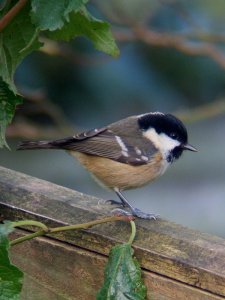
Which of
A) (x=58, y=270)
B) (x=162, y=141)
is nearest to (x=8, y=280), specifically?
(x=58, y=270)

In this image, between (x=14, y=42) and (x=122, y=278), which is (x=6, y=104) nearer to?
(x=14, y=42)

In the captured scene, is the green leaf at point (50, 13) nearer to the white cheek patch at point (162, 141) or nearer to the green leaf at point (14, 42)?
the green leaf at point (14, 42)

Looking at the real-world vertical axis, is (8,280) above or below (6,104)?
below

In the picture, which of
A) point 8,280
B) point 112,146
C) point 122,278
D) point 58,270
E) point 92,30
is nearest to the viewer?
point 8,280

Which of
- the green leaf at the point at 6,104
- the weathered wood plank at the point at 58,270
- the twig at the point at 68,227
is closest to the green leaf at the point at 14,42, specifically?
the green leaf at the point at 6,104

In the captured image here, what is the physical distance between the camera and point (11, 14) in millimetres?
1922

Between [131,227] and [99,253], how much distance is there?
0.10 m

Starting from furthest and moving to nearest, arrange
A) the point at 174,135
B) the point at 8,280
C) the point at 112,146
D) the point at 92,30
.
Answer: the point at 112,146, the point at 174,135, the point at 92,30, the point at 8,280

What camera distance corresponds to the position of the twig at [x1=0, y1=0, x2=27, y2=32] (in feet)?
6.25

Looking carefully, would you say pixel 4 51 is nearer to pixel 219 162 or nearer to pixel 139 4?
Result: pixel 139 4

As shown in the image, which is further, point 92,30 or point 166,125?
point 166,125

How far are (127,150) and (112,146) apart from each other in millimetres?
62

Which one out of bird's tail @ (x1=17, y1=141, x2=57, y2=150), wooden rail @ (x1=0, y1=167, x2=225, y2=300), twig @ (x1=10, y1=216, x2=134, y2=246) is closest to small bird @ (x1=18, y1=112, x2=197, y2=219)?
bird's tail @ (x1=17, y1=141, x2=57, y2=150)

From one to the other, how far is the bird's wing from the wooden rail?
1.04 m
